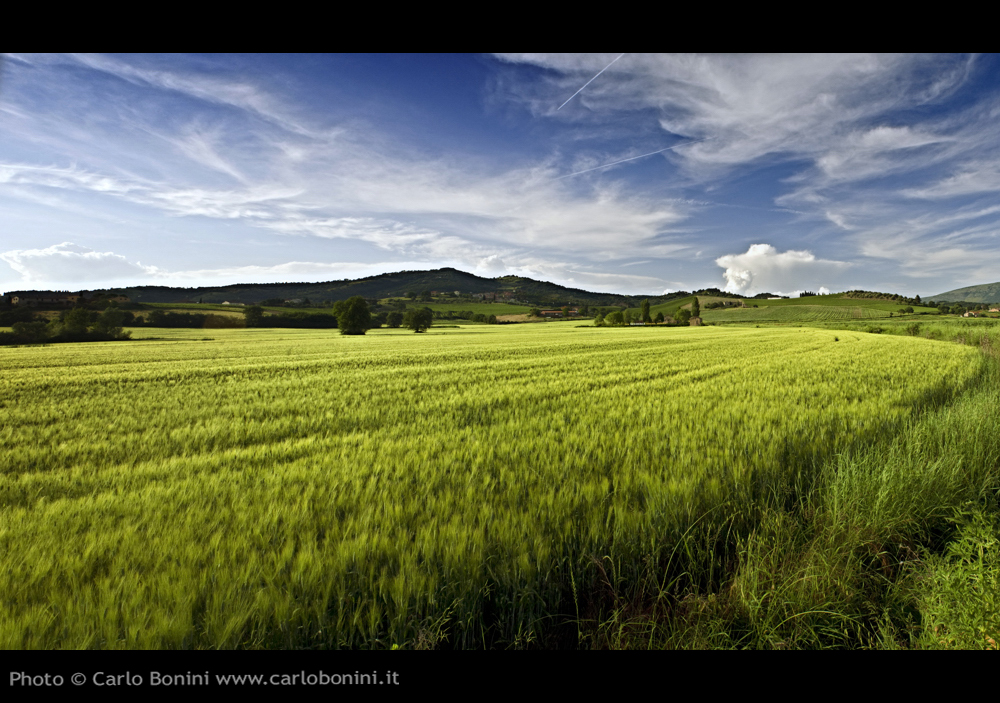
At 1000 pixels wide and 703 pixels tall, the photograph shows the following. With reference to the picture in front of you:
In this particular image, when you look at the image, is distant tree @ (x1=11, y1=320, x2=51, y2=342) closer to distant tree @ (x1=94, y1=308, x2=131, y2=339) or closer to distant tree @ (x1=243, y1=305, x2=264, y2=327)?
distant tree @ (x1=94, y1=308, x2=131, y2=339)

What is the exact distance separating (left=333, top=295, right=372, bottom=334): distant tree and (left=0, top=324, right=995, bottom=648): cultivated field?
50.7 m

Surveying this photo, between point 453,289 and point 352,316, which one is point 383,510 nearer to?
point 352,316

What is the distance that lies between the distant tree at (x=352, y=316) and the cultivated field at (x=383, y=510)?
50723mm

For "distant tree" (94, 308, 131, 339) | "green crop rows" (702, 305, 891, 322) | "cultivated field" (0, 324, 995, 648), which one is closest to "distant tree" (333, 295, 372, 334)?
"distant tree" (94, 308, 131, 339)

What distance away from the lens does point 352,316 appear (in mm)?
55438

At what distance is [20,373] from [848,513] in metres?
22.2

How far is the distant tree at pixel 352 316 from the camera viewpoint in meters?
55.3

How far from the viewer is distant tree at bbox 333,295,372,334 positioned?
55312 mm

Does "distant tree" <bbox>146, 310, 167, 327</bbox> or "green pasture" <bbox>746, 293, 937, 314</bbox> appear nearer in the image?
"distant tree" <bbox>146, 310, 167, 327</bbox>

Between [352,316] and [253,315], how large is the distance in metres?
12.9

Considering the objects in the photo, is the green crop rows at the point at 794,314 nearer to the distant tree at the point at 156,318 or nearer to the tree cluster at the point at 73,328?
the distant tree at the point at 156,318

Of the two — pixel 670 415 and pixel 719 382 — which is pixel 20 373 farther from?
pixel 719 382
